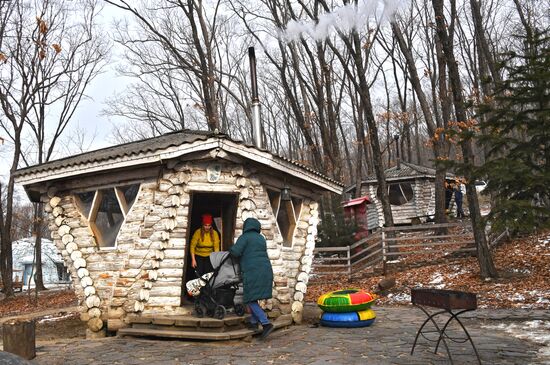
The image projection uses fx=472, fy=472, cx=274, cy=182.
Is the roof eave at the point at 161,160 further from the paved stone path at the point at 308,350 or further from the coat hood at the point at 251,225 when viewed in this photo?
the paved stone path at the point at 308,350

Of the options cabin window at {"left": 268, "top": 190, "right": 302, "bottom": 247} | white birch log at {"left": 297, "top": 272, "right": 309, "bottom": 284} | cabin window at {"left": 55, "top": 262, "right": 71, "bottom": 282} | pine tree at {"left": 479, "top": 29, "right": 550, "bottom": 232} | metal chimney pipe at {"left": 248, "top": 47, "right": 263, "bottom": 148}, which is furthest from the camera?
cabin window at {"left": 55, "top": 262, "right": 71, "bottom": 282}

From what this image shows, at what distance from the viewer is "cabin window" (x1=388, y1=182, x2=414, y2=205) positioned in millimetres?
26158

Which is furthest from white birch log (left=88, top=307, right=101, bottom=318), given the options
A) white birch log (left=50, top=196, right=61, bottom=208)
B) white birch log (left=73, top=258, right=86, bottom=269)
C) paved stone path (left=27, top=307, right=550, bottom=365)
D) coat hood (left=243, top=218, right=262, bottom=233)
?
coat hood (left=243, top=218, right=262, bottom=233)

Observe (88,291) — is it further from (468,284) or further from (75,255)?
(468,284)

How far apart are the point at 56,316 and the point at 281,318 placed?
6994mm

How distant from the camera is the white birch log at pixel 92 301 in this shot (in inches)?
339

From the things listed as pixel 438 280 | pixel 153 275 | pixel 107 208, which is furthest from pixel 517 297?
pixel 107 208

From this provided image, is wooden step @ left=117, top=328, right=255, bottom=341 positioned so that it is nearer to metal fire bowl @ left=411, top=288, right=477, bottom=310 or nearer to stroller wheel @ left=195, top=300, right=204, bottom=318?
stroller wheel @ left=195, top=300, right=204, bottom=318

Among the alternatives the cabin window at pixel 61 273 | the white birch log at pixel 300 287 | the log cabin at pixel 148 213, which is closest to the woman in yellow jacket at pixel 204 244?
the log cabin at pixel 148 213

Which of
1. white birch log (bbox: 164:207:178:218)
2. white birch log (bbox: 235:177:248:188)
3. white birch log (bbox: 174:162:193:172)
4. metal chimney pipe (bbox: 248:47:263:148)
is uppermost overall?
metal chimney pipe (bbox: 248:47:263:148)

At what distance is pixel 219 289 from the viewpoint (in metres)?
8.02

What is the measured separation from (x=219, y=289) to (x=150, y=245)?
1.45 meters

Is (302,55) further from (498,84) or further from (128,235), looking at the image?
(128,235)

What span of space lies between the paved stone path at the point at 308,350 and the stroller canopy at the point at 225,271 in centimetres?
96
